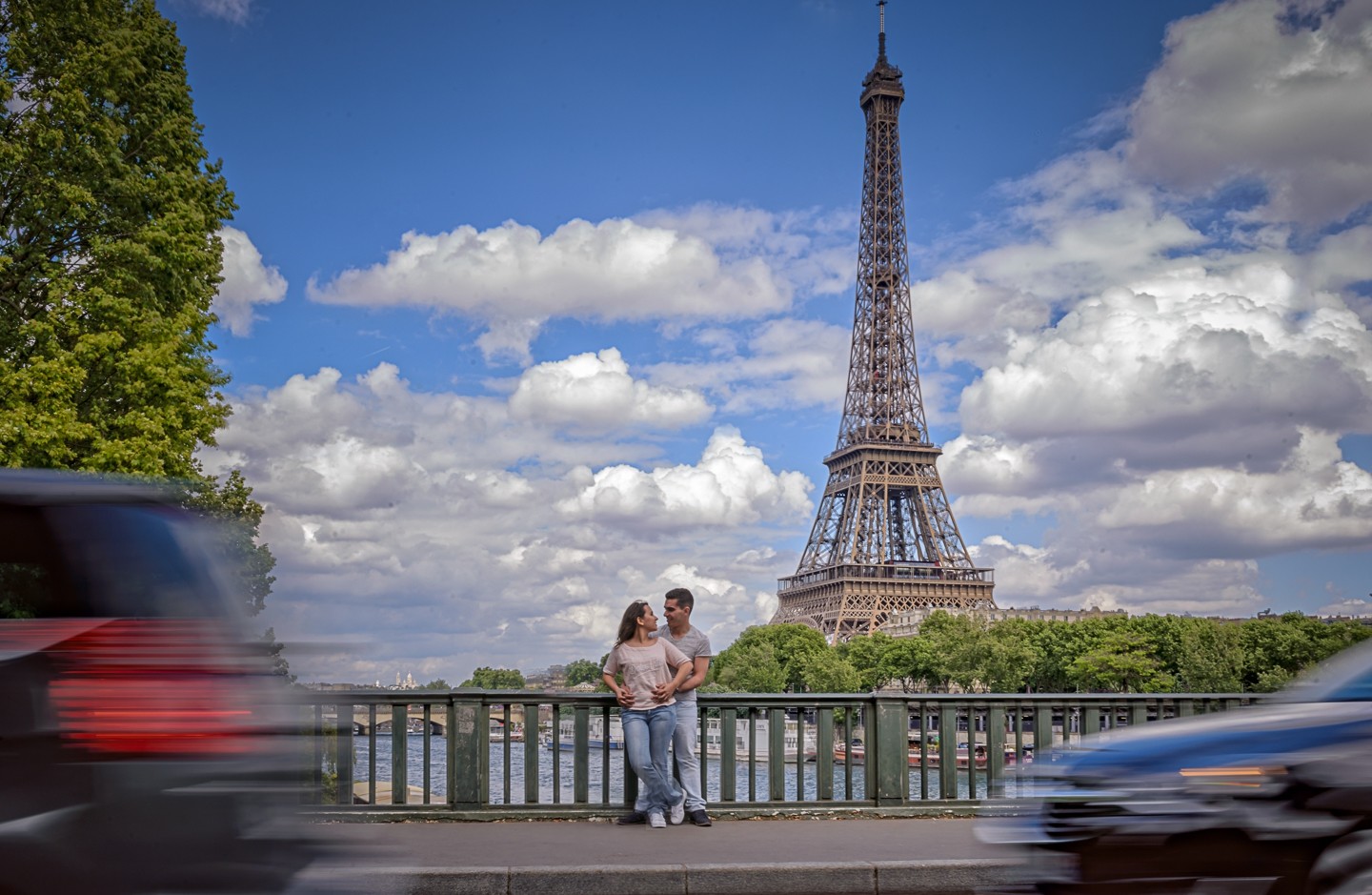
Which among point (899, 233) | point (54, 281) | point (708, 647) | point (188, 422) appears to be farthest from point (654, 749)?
point (899, 233)

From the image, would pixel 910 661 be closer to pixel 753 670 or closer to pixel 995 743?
pixel 753 670

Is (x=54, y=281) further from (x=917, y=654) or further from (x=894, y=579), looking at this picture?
(x=917, y=654)

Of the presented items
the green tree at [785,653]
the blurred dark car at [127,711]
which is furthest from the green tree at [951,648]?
the blurred dark car at [127,711]

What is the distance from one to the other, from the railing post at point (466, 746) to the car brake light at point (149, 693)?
288 inches

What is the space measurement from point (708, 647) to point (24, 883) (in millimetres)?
7742

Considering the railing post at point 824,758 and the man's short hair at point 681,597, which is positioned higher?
the man's short hair at point 681,597

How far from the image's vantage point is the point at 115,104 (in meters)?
20.4

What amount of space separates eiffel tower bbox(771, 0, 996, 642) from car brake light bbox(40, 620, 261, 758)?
76694 millimetres

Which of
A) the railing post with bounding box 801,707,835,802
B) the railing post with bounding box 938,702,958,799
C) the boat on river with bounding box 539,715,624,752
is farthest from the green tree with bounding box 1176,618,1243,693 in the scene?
the boat on river with bounding box 539,715,624,752

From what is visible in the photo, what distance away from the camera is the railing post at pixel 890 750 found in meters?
10.9

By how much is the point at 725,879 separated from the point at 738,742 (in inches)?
116

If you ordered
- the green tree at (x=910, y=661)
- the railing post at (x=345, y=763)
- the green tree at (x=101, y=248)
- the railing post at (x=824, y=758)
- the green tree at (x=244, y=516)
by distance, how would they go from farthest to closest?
the green tree at (x=910, y=661)
the green tree at (x=244, y=516)
the green tree at (x=101, y=248)
the railing post at (x=824, y=758)
the railing post at (x=345, y=763)

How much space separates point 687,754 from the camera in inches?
404

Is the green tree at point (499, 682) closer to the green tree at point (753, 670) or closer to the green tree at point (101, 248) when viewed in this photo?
the green tree at point (101, 248)
